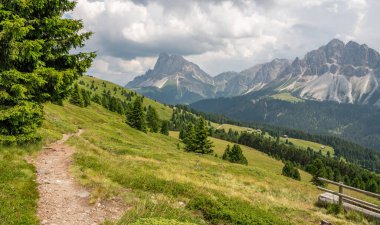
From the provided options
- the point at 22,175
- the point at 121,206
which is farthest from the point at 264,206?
the point at 22,175

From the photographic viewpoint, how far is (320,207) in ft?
77.2

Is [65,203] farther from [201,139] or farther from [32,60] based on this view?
[201,139]

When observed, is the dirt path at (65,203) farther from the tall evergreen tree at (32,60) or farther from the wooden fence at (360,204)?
the wooden fence at (360,204)

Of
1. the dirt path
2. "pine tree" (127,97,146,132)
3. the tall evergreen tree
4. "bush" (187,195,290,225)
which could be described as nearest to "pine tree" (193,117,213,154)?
"pine tree" (127,97,146,132)

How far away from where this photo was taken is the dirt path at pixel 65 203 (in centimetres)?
1340

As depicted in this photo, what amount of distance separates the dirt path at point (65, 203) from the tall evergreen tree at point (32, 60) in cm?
372

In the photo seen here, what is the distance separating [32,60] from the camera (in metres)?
21.5

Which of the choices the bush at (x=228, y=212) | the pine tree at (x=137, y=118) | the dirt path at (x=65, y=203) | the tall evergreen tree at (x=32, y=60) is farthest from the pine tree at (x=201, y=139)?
the bush at (x=228, y=212)

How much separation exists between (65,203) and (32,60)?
11388 mm

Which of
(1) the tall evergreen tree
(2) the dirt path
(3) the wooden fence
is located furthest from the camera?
(3) the wooden fence

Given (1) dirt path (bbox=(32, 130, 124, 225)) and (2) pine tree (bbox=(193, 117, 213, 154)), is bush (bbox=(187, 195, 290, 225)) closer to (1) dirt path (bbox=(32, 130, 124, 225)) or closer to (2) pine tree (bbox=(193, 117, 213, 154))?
(1) dirt path (bbox=(32, 130, 124, 225))

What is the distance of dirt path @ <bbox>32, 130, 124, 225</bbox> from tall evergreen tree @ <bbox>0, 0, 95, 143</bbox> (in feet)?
12.2

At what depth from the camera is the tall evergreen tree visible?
1922cm

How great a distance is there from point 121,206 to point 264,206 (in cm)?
935
